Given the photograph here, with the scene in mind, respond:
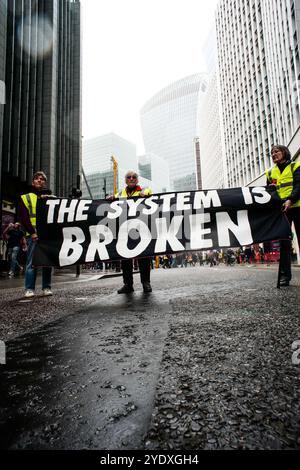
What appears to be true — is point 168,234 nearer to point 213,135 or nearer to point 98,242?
point 98,242

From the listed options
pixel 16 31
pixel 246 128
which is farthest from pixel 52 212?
pixel 246 128

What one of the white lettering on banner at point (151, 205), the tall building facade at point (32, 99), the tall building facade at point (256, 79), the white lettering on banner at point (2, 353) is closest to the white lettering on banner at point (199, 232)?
the white lettering on banner at point (151, 205)

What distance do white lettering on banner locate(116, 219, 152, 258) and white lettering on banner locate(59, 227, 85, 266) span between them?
0.54 meters

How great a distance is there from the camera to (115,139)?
391 ft

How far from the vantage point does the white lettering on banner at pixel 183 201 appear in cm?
406

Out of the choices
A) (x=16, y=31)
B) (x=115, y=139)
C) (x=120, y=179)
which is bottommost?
(x=16, y=31)

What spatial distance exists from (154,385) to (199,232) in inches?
120

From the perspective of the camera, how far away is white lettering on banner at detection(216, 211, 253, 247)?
152 inches

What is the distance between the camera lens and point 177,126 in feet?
506

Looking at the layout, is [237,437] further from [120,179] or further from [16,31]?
[120,179]

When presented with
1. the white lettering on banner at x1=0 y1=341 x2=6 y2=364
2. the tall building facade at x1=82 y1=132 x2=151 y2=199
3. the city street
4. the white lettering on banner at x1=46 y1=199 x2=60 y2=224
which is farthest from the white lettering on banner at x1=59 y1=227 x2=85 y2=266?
the tall building facade at x1=82 y1=132 x2=151 y2=199

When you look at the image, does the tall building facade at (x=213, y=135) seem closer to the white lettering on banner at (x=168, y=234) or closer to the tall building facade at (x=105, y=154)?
the tall building facade at (x=105, y=154)

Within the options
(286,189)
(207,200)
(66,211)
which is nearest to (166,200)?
(207,200)
